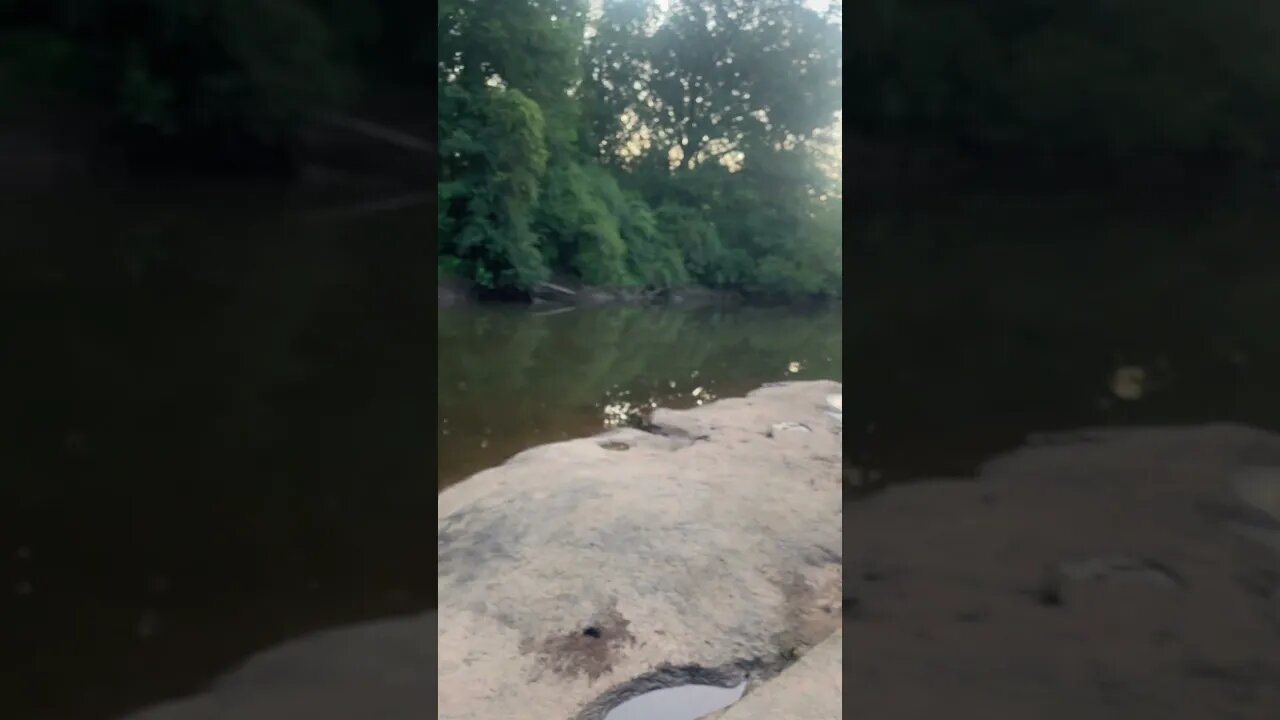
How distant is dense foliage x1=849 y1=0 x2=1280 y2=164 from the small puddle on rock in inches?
68.7

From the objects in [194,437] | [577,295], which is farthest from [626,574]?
[577,295]

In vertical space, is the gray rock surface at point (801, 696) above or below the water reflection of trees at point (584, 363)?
below

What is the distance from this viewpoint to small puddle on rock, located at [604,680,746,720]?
2.32m

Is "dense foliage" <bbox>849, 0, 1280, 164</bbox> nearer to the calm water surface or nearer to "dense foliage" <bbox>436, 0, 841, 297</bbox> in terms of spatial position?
the calm water surface

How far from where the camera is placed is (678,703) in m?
2.38

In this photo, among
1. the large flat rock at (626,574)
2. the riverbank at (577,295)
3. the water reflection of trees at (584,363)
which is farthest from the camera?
the riverbank at (577,295)

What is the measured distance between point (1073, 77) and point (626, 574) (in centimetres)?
229

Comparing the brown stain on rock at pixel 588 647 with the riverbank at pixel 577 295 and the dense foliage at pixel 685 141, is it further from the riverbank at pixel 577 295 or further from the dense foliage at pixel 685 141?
the dense foliage at pixel 685 141

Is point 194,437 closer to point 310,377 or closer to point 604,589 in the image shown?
point 310,377

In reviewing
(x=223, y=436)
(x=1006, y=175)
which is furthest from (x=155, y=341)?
(x=1006, y=175)

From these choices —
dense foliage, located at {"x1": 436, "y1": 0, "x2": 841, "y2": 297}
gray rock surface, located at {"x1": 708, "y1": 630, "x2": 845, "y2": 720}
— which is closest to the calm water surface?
gray rock surface, located at {"x1": 708, "y1": 630, "x2": 845, "y2": 720}

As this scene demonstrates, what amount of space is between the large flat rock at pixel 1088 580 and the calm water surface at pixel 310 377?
0.06 metres

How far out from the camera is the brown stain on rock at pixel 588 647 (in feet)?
8.22

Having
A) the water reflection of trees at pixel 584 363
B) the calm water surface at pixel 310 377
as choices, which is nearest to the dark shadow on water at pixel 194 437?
the calm water surface at pixel 310 377
